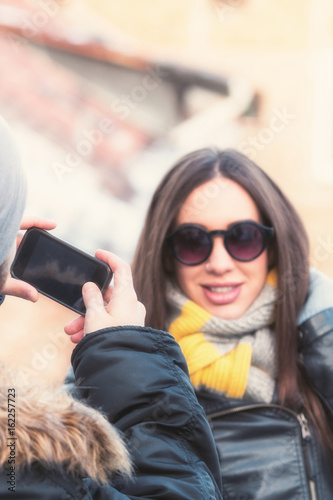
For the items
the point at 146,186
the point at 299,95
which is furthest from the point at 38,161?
the point at 299,95

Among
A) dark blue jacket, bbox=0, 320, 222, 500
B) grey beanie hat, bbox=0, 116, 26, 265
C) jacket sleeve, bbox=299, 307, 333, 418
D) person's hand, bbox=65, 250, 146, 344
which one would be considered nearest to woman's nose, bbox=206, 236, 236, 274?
jacket sleeve, bbox=299, 307, 333, 418

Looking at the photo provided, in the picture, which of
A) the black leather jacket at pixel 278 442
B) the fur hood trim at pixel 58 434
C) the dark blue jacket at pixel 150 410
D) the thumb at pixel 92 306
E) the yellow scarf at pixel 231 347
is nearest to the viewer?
the fur hood trim at pixel 58 434

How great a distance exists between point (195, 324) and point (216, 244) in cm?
25

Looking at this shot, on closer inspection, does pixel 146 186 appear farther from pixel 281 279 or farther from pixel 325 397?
pixel 325 397

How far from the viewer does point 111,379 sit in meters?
0.86

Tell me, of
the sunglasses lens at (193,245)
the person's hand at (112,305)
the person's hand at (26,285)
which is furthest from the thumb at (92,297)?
the sunglasses lens at (193,245)

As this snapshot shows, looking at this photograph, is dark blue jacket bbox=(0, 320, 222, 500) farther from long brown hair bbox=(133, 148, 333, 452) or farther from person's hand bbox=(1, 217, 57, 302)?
long brown hair bbox=(133, 148, 333, 452)

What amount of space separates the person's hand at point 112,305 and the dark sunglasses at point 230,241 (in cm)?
53

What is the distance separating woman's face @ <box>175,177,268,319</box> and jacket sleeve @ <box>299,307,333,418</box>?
19cm

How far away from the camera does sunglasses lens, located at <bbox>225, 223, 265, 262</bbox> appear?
1.56 metres

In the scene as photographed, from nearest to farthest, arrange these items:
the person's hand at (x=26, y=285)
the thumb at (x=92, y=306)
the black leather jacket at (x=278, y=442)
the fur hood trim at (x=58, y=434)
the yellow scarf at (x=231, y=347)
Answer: the fur hood trim at (x=58, y=434) < the thumb at (x=92, y=306) < the person's hand at (x=26, y=285) < the black leather jacket at (x=278, y=442) < the yellow scarf at (x=231, y=347)

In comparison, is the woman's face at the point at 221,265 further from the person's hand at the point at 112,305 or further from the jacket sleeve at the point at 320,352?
the person's hand at the point at 112,305

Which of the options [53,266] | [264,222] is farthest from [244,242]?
[53,266]

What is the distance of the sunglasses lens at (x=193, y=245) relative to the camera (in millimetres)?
1567
